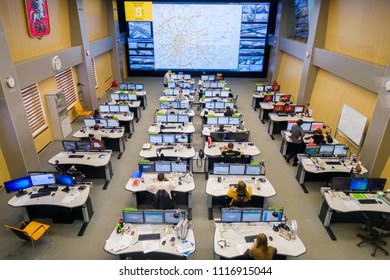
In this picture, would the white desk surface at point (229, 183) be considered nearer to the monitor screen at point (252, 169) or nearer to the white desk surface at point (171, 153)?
the monitor screen at point (252, 169)

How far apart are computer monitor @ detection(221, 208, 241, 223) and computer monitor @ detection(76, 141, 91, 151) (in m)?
4.71

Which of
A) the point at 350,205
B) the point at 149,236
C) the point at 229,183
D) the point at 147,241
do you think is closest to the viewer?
the point at 147,241

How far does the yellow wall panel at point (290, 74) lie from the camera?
1380 centimetres

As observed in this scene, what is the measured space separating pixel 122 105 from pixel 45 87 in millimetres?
2758

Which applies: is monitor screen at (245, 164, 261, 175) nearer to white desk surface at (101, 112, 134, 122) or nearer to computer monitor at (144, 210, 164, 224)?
computer monitor at (144, 210, 164, 224)

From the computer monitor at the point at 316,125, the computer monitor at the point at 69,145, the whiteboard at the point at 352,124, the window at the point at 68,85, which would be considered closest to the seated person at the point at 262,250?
the whiteboard at the point at 352,124

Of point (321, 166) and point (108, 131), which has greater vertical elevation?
point (108, 131)

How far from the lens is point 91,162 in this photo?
7520 mm

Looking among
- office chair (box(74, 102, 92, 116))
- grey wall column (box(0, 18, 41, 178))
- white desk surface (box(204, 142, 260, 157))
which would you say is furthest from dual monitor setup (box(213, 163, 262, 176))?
office chair (box(74, 102, 92, 116))

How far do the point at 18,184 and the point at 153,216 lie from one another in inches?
130

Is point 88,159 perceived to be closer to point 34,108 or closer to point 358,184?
point 34,108

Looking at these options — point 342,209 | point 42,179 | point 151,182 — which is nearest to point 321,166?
point 342,209

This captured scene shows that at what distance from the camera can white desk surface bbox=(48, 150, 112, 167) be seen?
24.6ft

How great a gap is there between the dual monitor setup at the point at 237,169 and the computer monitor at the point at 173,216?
6.04 feet
